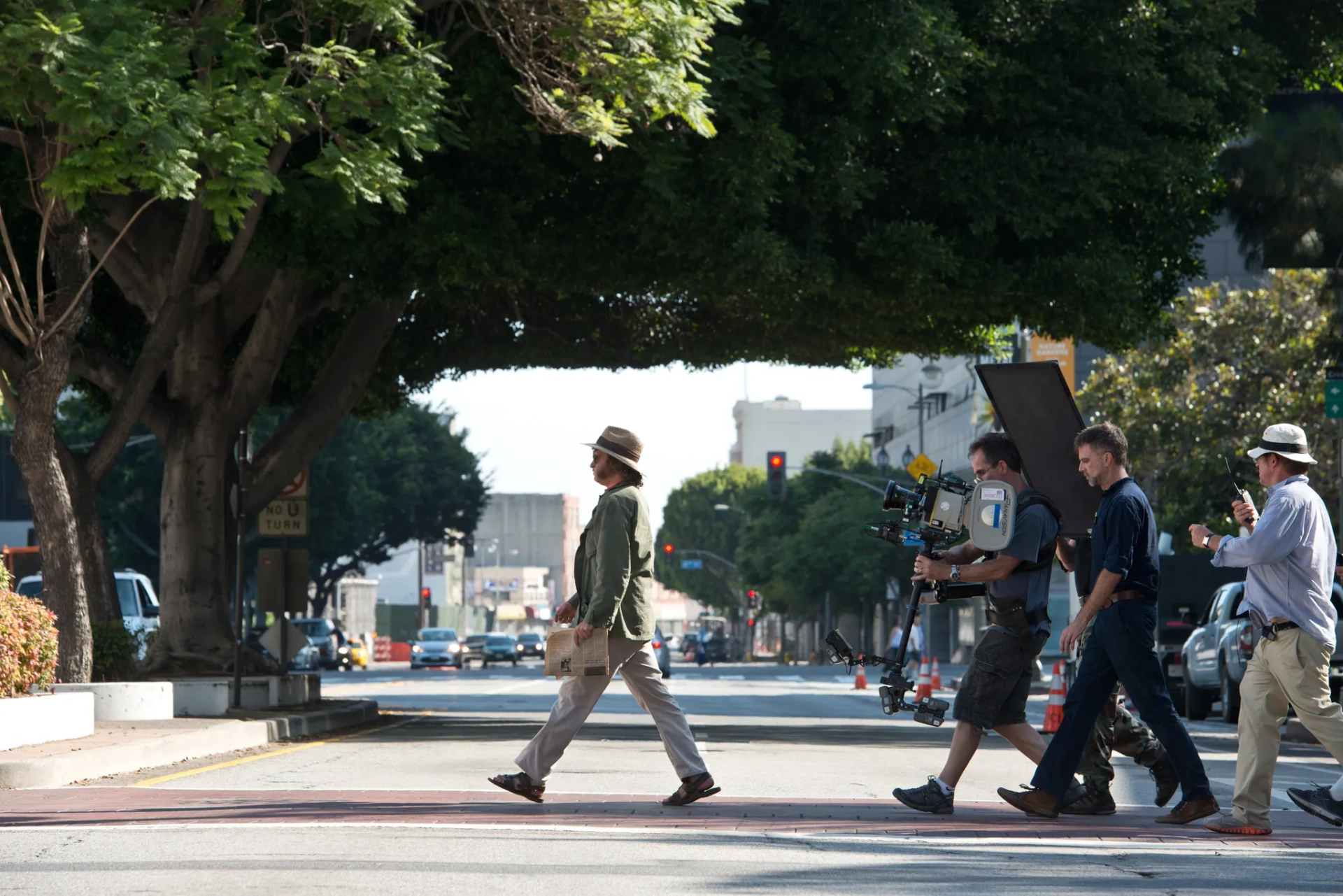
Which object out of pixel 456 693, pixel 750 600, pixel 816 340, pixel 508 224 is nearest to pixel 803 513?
pixel 750 600

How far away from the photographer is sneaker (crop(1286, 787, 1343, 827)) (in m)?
9.65

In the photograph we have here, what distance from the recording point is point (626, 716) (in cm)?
2425

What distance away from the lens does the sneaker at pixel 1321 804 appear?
31.7 ft

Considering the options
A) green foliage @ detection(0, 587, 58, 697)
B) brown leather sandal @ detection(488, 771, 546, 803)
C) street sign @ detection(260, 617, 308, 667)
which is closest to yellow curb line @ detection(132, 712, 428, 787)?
green foliage @ detection(0, 587, 58, 697)

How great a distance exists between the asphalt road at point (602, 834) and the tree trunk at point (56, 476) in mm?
2385

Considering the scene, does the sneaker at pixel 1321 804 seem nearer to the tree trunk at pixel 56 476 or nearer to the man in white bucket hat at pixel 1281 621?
the man in white bucket hat at pixel 1281 621

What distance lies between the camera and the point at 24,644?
48.0 feet

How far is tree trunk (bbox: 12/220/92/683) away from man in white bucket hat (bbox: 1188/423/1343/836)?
35.4 feet

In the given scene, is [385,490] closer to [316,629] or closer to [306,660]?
[316,629]

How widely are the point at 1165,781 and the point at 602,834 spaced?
312 cm

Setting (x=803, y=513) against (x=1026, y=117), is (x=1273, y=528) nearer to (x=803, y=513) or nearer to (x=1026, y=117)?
(x=1026, y=117)

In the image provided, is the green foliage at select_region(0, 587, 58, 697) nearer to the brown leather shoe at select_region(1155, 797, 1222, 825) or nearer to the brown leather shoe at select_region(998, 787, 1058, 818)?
the brown leather shoe at select_region(998, 787, 1058, 818)

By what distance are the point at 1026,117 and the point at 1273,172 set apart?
417 centimetres

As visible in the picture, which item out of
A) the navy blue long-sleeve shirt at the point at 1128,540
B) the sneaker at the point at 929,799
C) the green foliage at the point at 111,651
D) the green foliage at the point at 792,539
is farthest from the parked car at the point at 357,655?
the navy blue long-sleeve shirt at the point at 1128,540
